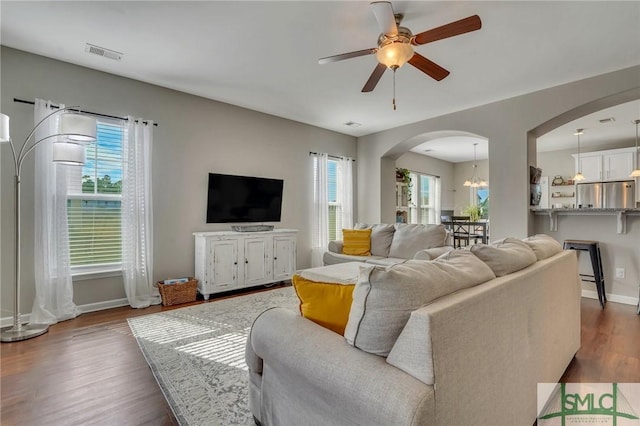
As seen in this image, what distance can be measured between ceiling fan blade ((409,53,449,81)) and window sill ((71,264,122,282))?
3.83m

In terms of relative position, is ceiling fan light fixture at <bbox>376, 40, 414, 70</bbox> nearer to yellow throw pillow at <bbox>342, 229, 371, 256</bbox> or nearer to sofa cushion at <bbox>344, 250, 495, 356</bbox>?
sofa cushion at <bbox>344, 250, 495, 356</bbox>

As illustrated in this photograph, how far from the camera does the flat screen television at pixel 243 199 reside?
4.39 m

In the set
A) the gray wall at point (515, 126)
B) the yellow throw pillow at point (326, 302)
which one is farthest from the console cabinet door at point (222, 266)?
the gray wall at point (515, 126)

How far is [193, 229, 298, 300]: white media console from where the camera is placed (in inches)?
156

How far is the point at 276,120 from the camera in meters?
5.14

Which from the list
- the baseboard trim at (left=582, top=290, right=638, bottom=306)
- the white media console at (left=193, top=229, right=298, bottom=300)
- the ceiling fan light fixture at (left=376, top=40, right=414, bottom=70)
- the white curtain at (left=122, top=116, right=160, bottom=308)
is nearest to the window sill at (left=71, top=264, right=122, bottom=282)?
the white curtain at (left=122, top=116, right=160, bottom=308)

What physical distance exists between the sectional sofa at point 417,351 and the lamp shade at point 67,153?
8.79ft

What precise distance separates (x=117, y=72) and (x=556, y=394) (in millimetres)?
4941

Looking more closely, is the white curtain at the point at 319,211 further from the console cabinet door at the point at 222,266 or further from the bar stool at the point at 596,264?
the bar stool at the point at 596,264

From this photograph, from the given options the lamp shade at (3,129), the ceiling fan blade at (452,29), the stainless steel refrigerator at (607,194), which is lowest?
the stainless steel refrigerator at (607,194)

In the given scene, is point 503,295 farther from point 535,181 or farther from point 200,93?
point 200,93

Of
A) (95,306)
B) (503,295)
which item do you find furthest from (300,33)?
(95,306)

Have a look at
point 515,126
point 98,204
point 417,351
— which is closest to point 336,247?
point 515,126

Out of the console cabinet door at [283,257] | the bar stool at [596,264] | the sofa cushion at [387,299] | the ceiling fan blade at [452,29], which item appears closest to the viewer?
the sofa cushion at [387,299]
